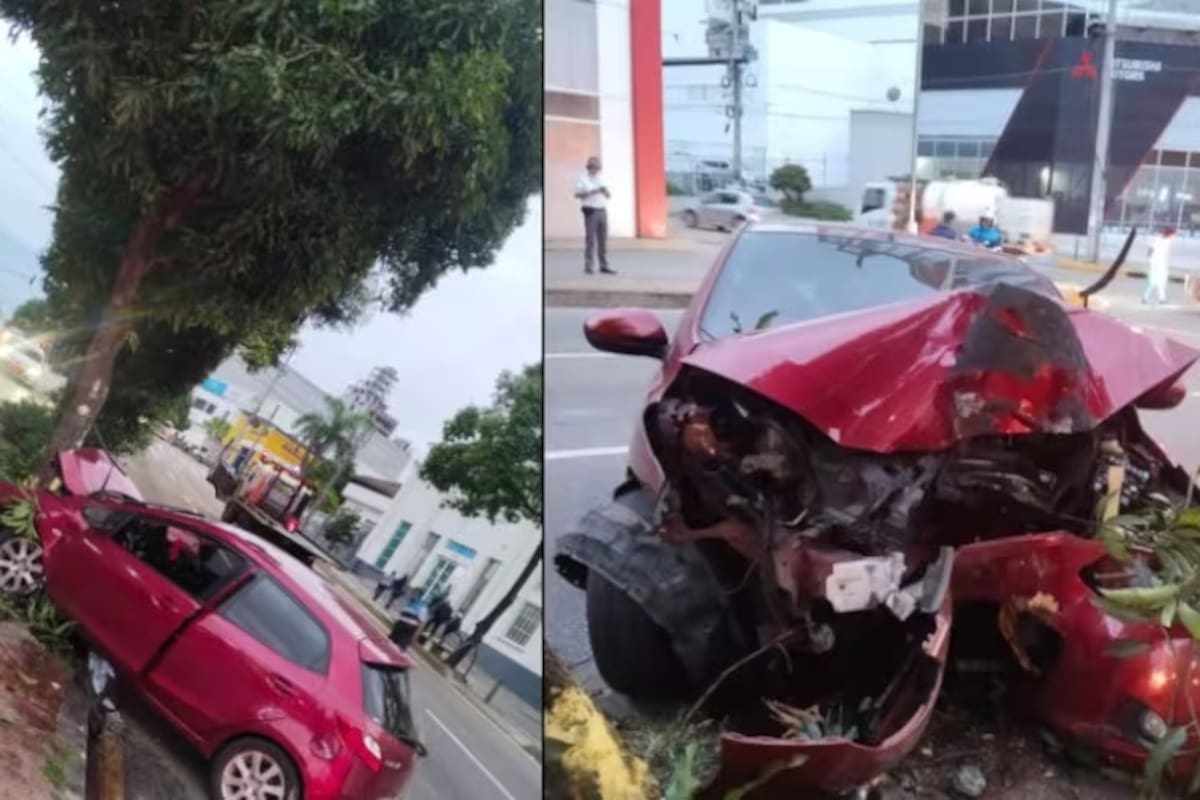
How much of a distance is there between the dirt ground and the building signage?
1.23 m

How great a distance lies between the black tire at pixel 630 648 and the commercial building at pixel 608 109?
442 millimetres

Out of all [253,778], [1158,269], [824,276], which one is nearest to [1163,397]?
[1158,269]

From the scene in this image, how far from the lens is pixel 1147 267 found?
1419 millimetres

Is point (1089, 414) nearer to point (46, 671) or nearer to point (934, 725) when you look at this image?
point (934, 725)

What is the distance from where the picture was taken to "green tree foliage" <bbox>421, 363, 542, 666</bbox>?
0.93 meters

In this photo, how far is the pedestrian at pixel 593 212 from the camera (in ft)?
3.41

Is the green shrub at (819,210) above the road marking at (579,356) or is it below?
above

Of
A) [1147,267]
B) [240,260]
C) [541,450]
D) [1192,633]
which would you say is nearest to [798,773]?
[1192,633]

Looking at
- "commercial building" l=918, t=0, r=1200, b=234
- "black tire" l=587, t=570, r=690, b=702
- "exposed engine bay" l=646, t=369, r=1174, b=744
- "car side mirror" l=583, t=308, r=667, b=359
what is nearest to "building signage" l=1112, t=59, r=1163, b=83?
"commercial building" l=918, t=0, r=1200, b=234

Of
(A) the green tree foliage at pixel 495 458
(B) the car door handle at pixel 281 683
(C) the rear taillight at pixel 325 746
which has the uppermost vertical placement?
(A) the green tree foliage at pixel 495 458

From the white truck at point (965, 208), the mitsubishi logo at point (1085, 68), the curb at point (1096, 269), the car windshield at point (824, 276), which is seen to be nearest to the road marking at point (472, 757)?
the car windshield at point (824, 276)

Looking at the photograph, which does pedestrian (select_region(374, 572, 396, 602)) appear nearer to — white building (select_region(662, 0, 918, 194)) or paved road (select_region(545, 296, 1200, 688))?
paved road (select_region(545, 296, 1200, 688))

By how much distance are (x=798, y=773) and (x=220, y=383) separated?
2.52 ft

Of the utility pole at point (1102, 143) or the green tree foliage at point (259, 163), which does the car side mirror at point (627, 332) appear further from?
the utility pole at point (1102, 143)
